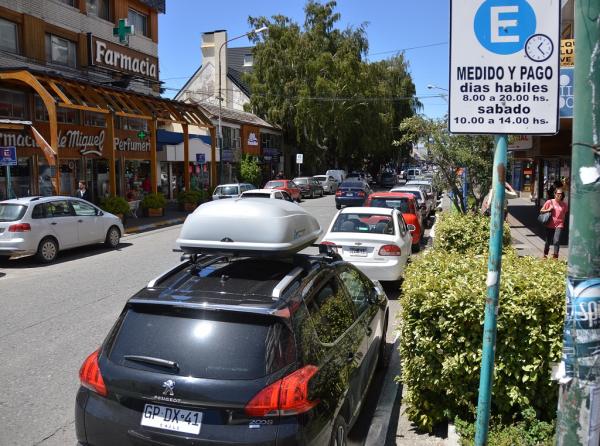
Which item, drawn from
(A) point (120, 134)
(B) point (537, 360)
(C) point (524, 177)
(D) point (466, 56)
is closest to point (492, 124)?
(D) point (466, 56)

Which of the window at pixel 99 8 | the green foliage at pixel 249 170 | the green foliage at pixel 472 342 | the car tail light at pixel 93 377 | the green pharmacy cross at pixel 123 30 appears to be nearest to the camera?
the car tail light at pixel 93 377

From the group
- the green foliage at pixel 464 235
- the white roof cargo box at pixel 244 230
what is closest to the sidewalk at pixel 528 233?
the green foliage at pixel 464 235

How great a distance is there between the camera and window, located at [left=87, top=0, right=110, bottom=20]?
85.0 ft

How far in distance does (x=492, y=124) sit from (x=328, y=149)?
49601 mm

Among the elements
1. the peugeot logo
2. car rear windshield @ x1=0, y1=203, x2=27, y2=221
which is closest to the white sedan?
the peugeot logo

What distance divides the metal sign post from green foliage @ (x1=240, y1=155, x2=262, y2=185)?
126 feet

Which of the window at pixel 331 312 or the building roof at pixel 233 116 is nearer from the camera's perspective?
the window at pixel 331 312

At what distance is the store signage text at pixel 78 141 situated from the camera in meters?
20.4

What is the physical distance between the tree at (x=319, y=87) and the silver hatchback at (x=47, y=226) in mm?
32189

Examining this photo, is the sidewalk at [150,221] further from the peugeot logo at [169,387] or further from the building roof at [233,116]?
the peugeot logo at [169,387]

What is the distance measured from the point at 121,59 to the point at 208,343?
84.7ft

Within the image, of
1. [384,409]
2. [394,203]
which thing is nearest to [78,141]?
[394,203]

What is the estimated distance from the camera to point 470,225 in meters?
10.9

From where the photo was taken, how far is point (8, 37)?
21250 millimetres
